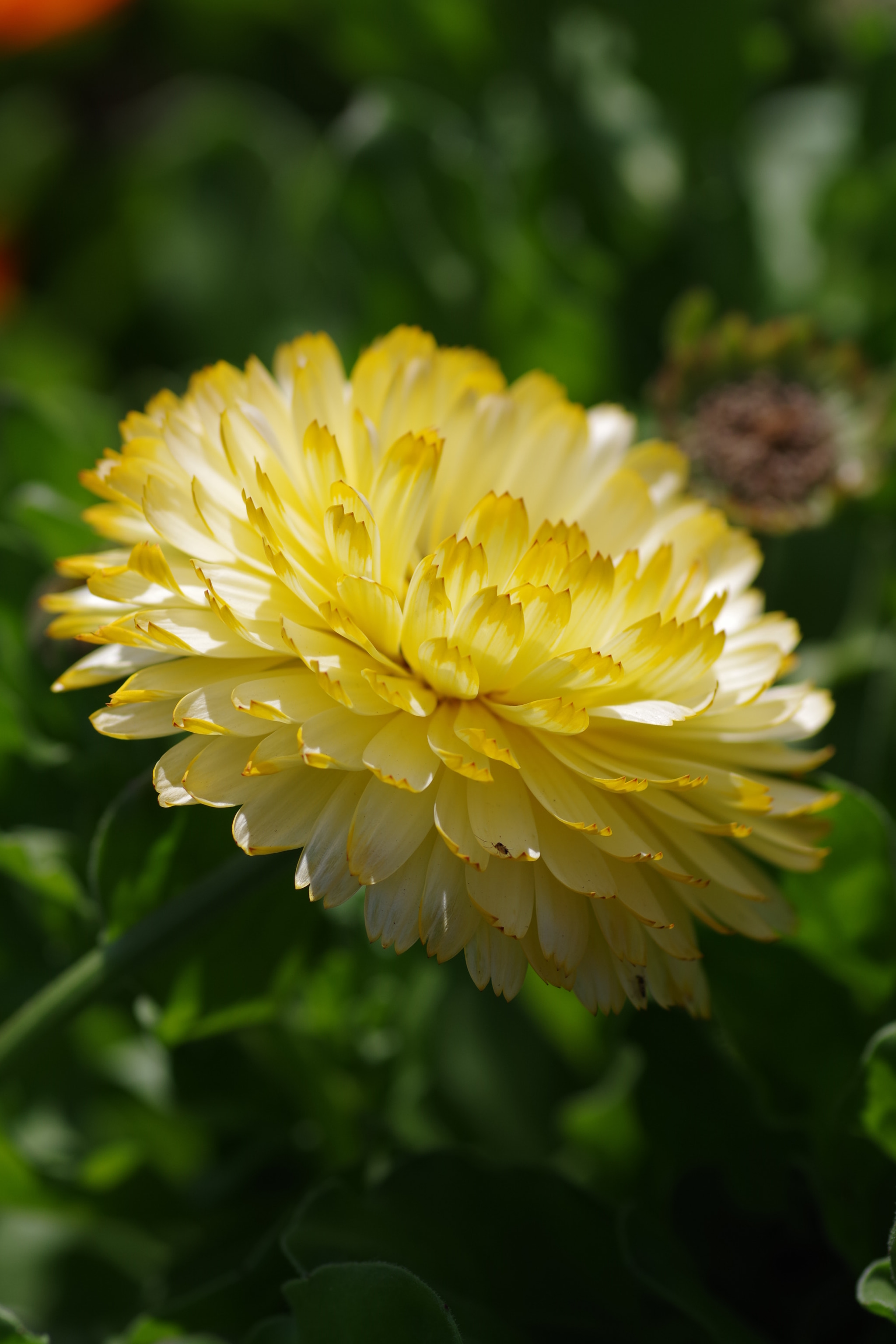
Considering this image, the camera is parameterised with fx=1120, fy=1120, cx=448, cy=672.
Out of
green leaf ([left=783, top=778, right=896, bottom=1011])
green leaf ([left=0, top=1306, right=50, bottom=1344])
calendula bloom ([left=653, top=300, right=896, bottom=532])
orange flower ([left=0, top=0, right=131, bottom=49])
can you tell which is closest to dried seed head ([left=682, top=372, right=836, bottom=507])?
calendula bloom ([left=653, top=300, right=896, bottom=532])

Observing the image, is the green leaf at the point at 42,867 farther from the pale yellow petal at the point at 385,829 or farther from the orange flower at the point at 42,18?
the orange flower at the point at 42,18

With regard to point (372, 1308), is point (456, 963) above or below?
above

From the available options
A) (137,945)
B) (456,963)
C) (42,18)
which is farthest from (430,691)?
(42,18)

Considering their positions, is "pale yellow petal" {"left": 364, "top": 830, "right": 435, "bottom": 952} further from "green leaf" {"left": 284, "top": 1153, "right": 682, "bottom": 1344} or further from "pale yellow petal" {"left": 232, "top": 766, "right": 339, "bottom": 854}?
"green leaf" {"left": 284, "top": 1153, "right": 682, "bottom": 1344}

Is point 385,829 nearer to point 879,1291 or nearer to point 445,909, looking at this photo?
point 445,909

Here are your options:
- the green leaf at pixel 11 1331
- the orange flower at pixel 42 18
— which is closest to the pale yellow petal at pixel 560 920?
the green leaf at pixel 11 1331

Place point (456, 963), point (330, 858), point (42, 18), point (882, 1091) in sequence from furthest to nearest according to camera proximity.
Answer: point (42, 18) → point (456, 963) → point (882, 1091) → point (330, 858)
